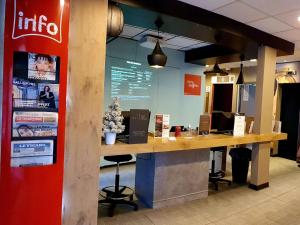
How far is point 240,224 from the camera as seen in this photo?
120 inches

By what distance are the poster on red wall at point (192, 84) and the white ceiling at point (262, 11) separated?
9.13 ft

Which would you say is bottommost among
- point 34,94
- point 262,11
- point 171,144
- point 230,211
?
point 230,211

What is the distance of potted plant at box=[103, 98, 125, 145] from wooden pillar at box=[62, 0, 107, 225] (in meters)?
0.27

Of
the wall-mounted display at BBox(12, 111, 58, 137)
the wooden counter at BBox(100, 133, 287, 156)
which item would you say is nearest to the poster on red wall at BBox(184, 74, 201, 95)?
the wooden counter at BBox(100, 133, 287, 156)

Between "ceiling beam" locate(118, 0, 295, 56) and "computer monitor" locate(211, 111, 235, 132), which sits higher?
"ceiling beam" locate(118, 0, 295, 56)

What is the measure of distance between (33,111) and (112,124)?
35.8 inches

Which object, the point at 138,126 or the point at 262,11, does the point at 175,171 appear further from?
the point at 262,11

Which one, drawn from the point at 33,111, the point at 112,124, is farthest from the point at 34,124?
the point at 112,124

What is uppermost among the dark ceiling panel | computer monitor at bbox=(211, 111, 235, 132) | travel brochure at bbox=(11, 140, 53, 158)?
the dark ceiling panel

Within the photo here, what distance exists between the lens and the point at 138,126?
2883mm

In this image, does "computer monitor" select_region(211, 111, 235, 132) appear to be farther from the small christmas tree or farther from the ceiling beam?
the small christmas tree

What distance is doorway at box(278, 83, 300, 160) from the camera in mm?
7125

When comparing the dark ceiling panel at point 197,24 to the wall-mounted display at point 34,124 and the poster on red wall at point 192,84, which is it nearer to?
the wall-mounted display at point 34,124

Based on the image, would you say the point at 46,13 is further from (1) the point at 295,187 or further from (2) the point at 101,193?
(1) the point at 295,187
